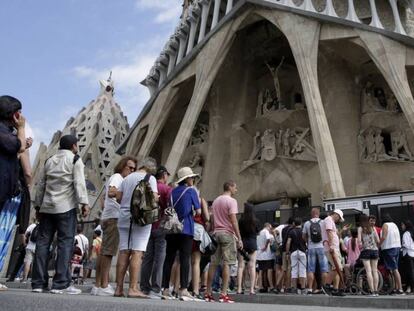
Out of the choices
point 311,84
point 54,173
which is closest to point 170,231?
point 54,173

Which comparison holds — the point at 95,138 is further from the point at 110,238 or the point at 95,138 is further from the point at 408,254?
the point at 110,238

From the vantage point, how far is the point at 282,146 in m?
20.3

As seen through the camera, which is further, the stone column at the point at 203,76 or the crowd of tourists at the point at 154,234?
the stone column at the point at 203,76

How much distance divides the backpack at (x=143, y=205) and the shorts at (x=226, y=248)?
1.55 metres

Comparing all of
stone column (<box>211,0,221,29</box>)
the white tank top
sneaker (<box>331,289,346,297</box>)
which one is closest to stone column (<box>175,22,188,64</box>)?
stone column (<box>211,0,221,29</box>)

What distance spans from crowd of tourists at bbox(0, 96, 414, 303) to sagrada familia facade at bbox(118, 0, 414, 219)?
321 inches

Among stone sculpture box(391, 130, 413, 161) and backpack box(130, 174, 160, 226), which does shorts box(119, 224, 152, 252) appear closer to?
backpack box(130, 174, 160, 226)

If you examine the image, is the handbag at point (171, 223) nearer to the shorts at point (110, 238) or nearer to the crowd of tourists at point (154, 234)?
the crowd of tourists at point (154, 234)

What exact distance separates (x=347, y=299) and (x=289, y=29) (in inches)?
576

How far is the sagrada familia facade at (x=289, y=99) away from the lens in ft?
55.5

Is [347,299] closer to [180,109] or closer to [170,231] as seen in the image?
[170,231]

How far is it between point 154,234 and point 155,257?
0.27 m

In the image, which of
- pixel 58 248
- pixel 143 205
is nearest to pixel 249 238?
pixel 143 205

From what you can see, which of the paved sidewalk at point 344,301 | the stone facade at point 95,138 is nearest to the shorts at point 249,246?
the paved sidewalk at point 344,301
